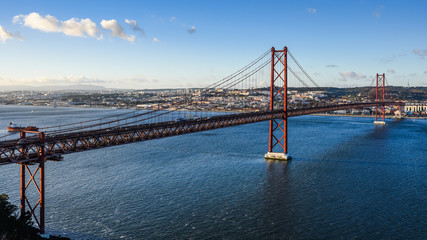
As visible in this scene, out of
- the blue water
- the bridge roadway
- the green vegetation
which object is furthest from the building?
the green vegetation

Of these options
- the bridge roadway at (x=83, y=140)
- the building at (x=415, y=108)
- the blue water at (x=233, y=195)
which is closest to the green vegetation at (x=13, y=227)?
the blue water at (x=233, y=195)

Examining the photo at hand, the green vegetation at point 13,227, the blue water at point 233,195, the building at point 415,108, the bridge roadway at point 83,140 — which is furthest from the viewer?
the building at point 415,108

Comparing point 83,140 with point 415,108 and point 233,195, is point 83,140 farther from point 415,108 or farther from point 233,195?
point 415,108

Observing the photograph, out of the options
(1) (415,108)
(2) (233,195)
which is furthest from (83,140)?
(1) (415,108)

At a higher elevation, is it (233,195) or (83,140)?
(83,140)

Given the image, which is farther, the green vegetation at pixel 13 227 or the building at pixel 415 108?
the building at pixel 415 108

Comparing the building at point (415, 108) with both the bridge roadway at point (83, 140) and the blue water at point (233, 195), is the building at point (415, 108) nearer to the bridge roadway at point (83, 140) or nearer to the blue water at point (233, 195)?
the blue water at point (233, 195)

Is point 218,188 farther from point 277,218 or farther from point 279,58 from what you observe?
point 279,58

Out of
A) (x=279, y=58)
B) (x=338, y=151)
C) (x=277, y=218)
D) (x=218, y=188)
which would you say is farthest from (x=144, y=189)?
(x=338, y=151)
